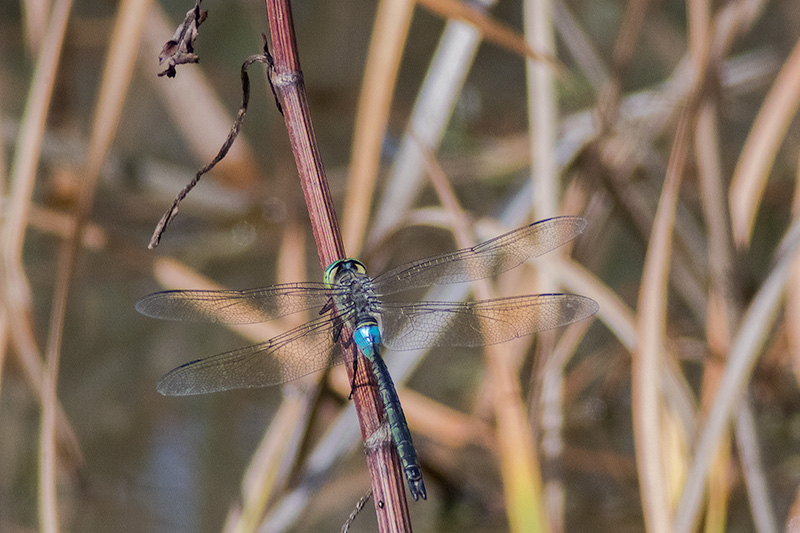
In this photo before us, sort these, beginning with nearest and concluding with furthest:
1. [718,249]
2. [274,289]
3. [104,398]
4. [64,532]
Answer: [274,289], [718,249], [64,532], [104,398]

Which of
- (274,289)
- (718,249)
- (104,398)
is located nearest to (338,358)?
(274,289)

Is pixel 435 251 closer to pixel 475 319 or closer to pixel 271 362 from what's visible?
pixel 475 319

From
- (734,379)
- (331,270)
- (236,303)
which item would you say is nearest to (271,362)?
(236,303)

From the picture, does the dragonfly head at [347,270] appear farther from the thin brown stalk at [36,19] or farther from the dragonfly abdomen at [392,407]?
the thin brown stalk at [36,19]

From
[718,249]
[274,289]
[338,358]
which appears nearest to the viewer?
[338,358]

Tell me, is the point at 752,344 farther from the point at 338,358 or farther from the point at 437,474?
the point at 437,474
